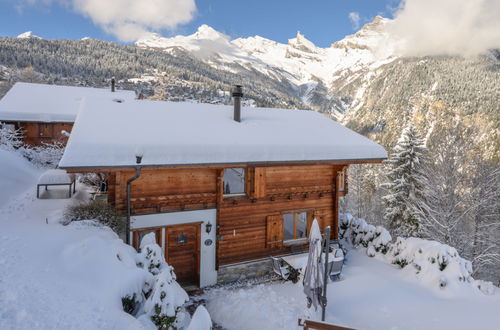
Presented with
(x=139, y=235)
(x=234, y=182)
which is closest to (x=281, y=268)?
(x=234, y=182)

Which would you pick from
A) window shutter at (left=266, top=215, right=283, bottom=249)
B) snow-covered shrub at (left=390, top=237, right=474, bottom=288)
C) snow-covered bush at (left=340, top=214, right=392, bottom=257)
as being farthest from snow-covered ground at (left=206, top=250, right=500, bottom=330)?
snow-covered bush at (left=340, top=214, right=392, bottom=257)

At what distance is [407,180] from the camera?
22203 mm

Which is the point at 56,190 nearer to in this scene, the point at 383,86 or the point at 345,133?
the point at 345,133

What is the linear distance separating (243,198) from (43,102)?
22.5 metres

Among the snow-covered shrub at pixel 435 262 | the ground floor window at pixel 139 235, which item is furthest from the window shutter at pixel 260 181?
the snow-covered shrub at pixel 435 262

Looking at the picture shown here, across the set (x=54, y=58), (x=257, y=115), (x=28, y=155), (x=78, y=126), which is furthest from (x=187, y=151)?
(x=54, y=58)

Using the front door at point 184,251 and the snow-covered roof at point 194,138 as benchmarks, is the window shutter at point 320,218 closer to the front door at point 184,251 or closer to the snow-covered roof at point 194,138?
the snow-covered roof at point 194,138

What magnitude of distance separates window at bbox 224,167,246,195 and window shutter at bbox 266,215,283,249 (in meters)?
1.63

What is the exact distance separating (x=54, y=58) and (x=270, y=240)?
339 feet

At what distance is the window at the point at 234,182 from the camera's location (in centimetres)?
1148

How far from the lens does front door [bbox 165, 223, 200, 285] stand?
1006cm

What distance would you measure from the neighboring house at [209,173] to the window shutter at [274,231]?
40 millimetres

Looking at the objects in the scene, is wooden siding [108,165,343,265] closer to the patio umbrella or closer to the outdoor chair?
the outdoor chair

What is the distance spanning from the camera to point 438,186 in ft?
57.6
